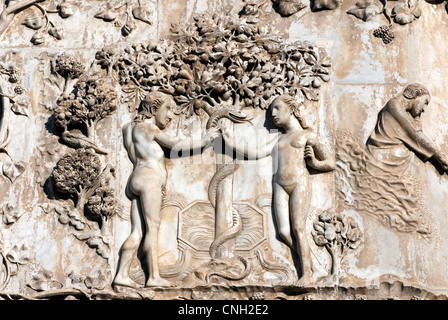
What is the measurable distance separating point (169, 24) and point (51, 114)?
5.37ft

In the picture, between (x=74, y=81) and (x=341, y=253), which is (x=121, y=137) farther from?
(x=341, y=253)

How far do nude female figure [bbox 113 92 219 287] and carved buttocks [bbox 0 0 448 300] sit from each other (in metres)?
0.01

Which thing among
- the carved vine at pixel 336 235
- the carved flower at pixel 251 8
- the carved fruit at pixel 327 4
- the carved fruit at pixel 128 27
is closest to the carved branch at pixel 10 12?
the carved fruit at pixel 128 27

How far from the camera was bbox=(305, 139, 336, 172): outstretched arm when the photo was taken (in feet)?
38.3

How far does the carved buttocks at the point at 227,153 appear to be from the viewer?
1145 cm

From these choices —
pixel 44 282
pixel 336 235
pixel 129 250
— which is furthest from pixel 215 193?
pixel 44 282

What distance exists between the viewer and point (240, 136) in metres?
11.9

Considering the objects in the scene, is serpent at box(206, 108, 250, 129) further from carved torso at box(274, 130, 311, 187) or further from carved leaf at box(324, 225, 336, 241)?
carved leaf at box(324, 225, 336, 241)

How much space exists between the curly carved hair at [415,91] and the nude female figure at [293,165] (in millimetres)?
1058

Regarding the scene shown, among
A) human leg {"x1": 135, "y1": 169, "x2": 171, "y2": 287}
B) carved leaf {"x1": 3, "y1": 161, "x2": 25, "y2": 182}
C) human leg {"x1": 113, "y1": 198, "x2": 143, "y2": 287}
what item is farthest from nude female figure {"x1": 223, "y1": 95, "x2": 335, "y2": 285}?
carved leaf {"x1": 3, "y1": 161, "x2": 25, "y2": 182}

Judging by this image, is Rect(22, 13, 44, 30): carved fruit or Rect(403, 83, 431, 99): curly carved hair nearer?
Rect(403, 83, 431, 99): curly carved hair

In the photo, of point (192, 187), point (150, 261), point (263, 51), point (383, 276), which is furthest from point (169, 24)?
point (383, 276)

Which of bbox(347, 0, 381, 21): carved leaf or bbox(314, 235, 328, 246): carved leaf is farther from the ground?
bbox(347, 0, 381, 21): carved leaf

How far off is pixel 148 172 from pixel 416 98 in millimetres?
2914
